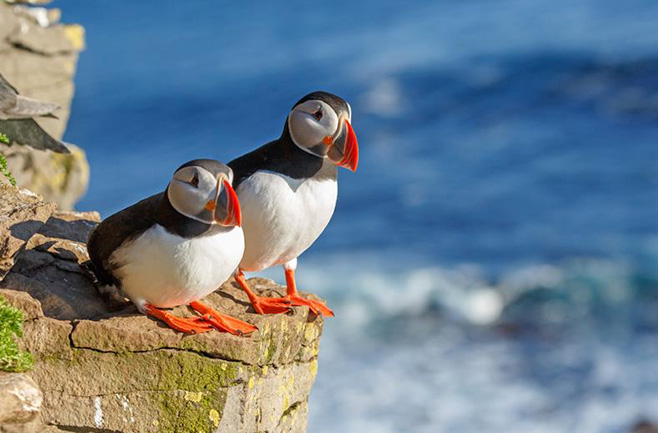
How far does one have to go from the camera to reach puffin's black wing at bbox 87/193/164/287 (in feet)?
20.7

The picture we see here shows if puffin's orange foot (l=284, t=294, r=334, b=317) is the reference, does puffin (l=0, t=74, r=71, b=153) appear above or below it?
above

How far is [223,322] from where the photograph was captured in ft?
21.2

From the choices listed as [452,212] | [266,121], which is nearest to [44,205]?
[452,212]

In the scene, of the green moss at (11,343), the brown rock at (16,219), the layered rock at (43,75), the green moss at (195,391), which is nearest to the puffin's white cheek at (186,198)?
the green moss at (195,391)

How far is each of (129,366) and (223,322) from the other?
584 mm

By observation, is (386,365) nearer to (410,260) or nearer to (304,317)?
(410,260)

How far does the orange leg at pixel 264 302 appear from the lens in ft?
22.6

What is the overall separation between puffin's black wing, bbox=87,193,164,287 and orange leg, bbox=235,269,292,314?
35.0 inches

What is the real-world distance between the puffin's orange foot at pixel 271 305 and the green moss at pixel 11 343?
4.85 ft

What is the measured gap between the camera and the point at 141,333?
621 centimetres

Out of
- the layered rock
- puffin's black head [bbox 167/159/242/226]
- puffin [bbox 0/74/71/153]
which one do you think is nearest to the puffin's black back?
puffin's black head [bbox 167/159/242/226]

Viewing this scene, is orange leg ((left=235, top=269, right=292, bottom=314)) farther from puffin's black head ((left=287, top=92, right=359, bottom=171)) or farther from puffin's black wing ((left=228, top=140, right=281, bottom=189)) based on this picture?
puffin's black head ((left=287, top=92, right=359, bottom=171))

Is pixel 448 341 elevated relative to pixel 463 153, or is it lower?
lower

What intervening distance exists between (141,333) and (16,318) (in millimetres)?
683
